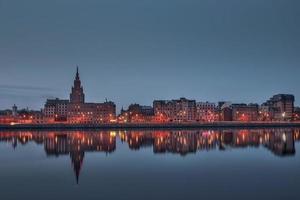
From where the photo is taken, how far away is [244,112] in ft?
579

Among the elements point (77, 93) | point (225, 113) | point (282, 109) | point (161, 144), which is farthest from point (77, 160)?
point (282, 109)

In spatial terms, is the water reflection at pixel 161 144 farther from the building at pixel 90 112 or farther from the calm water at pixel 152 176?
the building at pixel 90 112

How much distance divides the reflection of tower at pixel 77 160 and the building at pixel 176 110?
12275cm

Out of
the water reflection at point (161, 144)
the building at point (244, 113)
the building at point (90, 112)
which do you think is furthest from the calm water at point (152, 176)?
the building at point (244, 113)

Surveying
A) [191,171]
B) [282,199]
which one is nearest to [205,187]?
[282,199]

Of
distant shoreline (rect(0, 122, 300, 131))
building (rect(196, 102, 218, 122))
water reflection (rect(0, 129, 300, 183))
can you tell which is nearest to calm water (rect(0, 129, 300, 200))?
water reflection (rect(0, 129, 300, 183))

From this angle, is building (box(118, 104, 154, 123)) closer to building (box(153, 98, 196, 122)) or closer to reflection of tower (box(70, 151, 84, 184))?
building (box(153, 98, 196, 122))

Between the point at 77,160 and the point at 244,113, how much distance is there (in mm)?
141236

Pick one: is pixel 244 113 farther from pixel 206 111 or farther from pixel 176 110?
pixel 176 110

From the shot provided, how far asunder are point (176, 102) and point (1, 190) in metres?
150

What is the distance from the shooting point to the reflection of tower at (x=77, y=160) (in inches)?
1323

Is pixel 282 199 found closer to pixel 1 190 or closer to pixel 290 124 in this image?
pixel 1 190

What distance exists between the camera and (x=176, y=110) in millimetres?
173125

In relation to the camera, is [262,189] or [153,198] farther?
[262,189]
